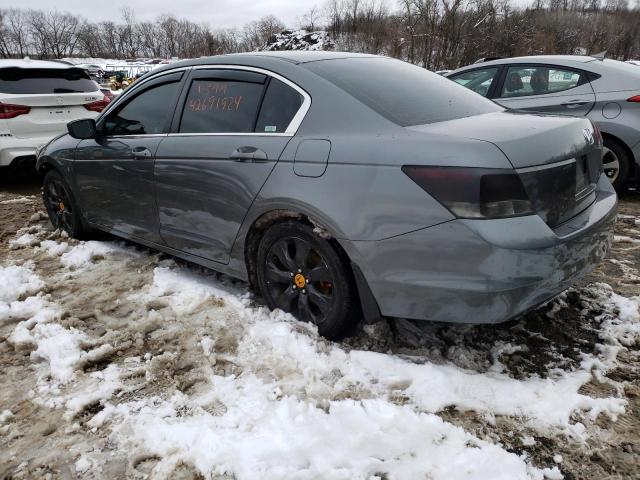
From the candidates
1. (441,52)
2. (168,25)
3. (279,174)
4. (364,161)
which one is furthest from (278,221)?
(168,25)

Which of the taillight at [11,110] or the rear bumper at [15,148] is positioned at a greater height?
the taillight at [11,110]

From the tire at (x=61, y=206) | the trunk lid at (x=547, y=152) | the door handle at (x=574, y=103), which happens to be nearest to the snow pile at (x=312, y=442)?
the trunk lid at (x=547, y=152)

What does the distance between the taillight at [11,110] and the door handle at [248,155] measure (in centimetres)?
452

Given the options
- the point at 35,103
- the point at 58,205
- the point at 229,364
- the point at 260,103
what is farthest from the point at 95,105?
the point at 229,364

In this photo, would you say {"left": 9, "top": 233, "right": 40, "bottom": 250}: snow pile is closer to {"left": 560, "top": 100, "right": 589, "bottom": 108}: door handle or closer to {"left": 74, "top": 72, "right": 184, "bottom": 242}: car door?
{"left": 74, "top": 72, "right": 184, "bottom": 242}: car door

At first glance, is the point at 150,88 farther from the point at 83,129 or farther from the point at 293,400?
the point at 293,400

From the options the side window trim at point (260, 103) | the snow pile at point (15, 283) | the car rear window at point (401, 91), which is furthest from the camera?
the snow pile at point (15, 283)

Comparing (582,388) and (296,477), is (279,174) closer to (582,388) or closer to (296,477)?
(296,477)

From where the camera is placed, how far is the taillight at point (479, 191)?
2.06 metres

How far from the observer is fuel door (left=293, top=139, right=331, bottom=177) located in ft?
8.11

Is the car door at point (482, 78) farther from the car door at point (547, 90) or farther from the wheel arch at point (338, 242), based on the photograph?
the wheel arch at point (338, 242)

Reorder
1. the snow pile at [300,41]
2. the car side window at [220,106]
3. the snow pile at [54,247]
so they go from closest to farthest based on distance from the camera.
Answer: the car side window at [220,106], the snow pile at [54,247], the snow pile at [300,41]

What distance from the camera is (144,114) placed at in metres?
3.66

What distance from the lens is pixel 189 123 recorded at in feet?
10.7
